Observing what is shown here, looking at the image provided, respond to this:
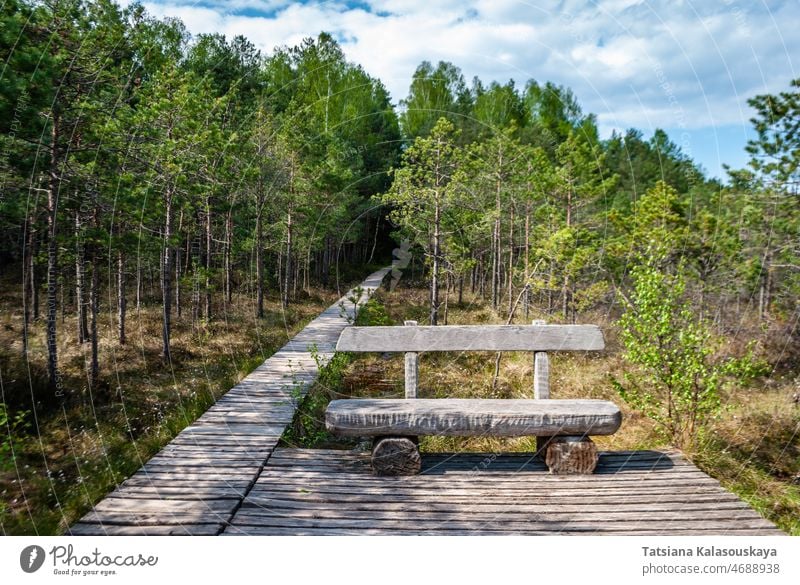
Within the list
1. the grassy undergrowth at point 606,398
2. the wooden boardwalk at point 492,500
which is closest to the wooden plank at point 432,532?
the wooden boardwalk at point 492,500

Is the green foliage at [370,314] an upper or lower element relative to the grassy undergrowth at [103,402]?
upper

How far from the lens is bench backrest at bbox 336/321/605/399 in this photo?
505 cm

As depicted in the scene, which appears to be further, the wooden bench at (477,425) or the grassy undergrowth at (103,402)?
the grassy undergrowth at (103,402)

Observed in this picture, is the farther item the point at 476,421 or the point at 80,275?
the point at 80,275

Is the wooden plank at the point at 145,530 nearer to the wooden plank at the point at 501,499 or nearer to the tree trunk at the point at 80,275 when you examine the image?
the wooden plank at the point at 501,499

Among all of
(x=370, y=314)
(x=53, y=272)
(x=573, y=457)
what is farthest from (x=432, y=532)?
(x=370, y=314)

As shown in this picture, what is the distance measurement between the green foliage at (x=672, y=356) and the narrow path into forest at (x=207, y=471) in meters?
4.42

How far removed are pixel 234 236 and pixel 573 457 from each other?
61.8 ft

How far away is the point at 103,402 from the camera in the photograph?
27.2 ft

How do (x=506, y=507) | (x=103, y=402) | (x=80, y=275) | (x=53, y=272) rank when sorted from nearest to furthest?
(x=506, y=507) → (x=53, y=272) → (x=103, y=402) → (x=80, y=275)

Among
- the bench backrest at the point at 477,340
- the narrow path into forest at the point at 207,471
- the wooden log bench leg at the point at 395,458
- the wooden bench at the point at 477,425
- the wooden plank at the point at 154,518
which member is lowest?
the narrow path into forest at the point at 207,471

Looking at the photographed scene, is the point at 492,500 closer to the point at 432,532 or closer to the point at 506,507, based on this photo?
the point at 506,507
